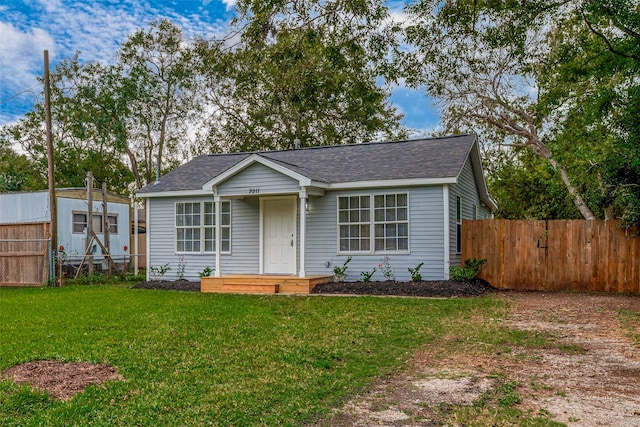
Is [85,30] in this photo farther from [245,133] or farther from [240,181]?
[245,133]

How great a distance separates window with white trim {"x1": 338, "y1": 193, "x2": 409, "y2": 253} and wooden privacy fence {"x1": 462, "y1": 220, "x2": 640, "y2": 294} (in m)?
1.85

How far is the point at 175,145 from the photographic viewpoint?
101ft

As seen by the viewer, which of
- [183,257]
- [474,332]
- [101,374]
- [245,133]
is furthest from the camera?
[245,133]

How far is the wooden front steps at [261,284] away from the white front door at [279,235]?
0.69 m

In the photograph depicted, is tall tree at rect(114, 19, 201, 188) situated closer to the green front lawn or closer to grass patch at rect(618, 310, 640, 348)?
the green front lawn

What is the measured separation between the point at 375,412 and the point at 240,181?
10348mm

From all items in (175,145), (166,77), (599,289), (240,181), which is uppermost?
(166,77)

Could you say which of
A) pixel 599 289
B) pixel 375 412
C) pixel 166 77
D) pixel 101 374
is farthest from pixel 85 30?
pixel 166 77

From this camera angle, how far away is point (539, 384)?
4.88 m

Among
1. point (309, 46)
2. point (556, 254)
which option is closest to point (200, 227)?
point (309, 46)

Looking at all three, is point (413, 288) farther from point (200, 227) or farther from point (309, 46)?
point (200, 227)

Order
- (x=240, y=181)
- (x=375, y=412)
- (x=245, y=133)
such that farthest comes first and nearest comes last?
(x=245, y=133) → (x=240, y=181) → (x=375, y=412)

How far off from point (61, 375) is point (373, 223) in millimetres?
9335

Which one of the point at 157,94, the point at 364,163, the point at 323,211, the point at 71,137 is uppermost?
the point at 157,94
